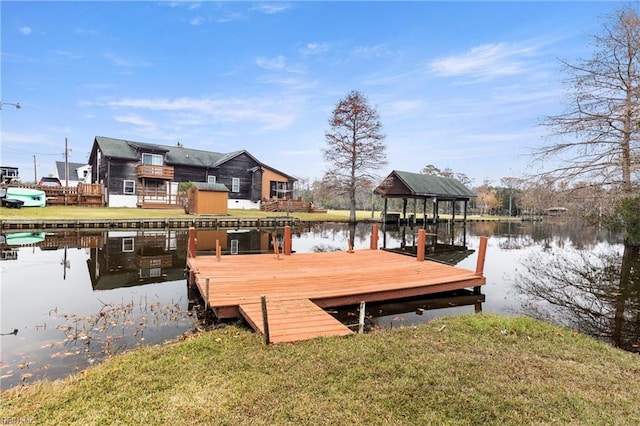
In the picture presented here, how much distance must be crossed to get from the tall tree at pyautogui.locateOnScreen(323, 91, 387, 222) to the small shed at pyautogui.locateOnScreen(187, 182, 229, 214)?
38.3 feet

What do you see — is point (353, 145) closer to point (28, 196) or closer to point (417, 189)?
point (417, 189)

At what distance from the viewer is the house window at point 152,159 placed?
3275cm

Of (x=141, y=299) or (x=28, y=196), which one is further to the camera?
(x=28, y=196)

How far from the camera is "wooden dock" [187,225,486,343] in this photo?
5.64 m

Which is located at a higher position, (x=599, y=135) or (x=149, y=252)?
(x=599, y=135)

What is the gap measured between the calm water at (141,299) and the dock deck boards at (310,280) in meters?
0.47

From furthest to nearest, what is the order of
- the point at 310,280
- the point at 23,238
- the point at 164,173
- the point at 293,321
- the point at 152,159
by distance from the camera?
the point at 152,159 → the point at 164,173 → the point at 23,238 → the point at 310,280 → the point at 293,321

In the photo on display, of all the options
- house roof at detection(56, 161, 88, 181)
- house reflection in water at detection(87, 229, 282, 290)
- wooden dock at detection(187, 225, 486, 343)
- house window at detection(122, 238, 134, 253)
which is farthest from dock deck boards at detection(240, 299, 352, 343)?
house roof at detection(56, 161, 88, 181)

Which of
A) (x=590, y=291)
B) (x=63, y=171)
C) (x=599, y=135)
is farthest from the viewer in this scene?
(x=63, y=171)

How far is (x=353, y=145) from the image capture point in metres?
34.5

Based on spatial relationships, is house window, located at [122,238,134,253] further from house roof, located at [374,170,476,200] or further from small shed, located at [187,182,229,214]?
house roof, located at [374,170,476,200]

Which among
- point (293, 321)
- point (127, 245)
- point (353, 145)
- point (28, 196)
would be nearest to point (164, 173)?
point (28, 196)

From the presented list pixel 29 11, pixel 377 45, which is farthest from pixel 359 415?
pixel 377 45

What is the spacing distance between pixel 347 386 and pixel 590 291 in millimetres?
10273
